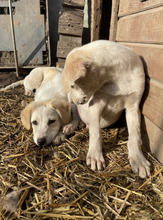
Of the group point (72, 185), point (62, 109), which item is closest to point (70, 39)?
point (62, 109)

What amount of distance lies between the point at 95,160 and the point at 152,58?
1403 millimetres

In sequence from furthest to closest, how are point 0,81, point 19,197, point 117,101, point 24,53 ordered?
1. point 24,53
2. point 0,81
3. point 117,101
4. point 19,197

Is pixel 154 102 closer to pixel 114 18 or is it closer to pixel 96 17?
pixel 114 18

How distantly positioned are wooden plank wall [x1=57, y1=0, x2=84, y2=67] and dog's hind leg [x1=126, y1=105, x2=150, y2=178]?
13.7ft

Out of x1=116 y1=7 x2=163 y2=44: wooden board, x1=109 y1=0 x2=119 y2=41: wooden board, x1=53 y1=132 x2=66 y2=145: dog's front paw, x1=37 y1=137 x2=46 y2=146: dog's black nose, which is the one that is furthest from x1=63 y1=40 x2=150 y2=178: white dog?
x1=109 y1=0 x2=119 y2=41: wooden board

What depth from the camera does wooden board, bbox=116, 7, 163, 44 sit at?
202 centimetres

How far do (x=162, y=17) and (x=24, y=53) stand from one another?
5244mm

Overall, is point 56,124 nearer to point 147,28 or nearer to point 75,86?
point 75,86

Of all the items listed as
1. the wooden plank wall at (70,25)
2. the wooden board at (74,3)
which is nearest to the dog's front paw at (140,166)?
the wooden plank wall at (70,25)

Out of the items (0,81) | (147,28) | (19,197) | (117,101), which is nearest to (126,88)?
(117,101)

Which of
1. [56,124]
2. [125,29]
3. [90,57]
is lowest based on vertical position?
[56,124]

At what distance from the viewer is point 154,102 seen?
2.15 meters

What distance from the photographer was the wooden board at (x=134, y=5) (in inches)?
82.4

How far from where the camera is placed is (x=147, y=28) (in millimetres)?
2234
